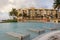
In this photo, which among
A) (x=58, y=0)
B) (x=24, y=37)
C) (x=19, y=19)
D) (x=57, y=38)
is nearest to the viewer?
(x=57, y=38)

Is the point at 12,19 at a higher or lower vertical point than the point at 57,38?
lower

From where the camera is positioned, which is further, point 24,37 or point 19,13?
point 19,13

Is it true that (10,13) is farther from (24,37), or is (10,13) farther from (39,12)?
(24,37)

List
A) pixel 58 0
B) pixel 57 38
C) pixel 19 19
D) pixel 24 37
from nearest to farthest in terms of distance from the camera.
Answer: pixel 57 38
pixel 24 37
pixel 58 0
pixel 19 19

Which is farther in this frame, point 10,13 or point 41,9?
point 41,9

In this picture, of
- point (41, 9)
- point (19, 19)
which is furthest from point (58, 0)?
point (41, 9)

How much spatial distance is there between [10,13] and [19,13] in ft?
13.4

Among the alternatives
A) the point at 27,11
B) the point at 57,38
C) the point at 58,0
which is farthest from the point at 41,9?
the point at 57,38

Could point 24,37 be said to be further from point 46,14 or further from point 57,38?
point 46,14

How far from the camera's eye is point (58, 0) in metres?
40.5

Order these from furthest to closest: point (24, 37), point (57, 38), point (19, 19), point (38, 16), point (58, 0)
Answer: point (38, 16), point (19, 19), point (58, 0), point (24, 37), point (57, 38)

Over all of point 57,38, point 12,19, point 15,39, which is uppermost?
point 57,38

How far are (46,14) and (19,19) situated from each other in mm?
14592

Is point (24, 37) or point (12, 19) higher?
point (24, 37)
